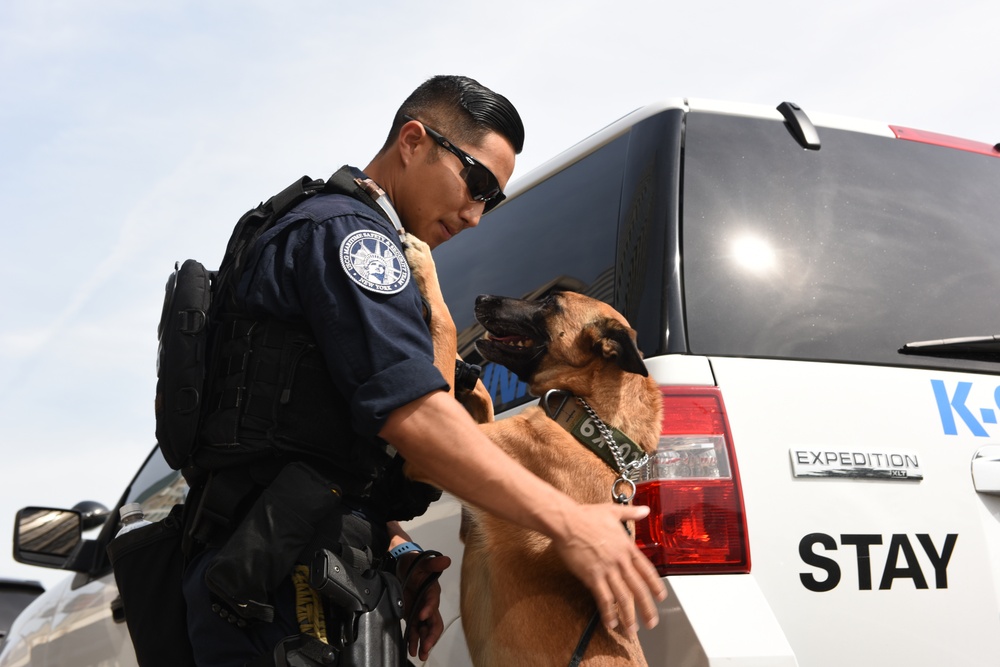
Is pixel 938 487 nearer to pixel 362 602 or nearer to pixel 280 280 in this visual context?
pixel 362 602

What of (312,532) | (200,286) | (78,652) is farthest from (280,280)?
(78,652)

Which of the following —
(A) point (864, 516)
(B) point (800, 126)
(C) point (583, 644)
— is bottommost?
(C) point (583, 644)

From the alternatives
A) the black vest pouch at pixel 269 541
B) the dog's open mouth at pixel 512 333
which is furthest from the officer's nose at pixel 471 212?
the black vest pouch at pixel 269 541

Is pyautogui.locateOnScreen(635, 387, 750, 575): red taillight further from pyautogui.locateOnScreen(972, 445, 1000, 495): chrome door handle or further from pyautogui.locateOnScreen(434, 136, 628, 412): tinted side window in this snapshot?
pyautogui.locateOnScreen(972, 445, 1000, 495): chrome door handle

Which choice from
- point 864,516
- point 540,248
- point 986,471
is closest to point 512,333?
point 540,248

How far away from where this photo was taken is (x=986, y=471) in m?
2.27

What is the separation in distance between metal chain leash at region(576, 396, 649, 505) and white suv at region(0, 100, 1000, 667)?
0.04 m

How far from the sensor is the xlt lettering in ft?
6.79

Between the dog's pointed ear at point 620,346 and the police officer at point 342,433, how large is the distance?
0.45 metres

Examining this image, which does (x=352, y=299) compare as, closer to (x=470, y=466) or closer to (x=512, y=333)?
(x=470, y=466)

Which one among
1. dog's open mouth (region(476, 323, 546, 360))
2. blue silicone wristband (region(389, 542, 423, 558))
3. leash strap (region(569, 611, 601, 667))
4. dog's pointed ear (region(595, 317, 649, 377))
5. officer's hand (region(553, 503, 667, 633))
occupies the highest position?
dog's open mouth (region(476, 323, 546, 360))

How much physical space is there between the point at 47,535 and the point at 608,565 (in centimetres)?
334

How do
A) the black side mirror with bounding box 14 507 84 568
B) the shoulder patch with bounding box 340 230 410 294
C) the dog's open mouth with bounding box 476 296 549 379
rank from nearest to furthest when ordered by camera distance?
the shoulder patch with bounding box 340 230 410 294 → the dog's open mouth with bounding box 476 296 549 379 → the black side mirror with bounding box 14 507 84 568

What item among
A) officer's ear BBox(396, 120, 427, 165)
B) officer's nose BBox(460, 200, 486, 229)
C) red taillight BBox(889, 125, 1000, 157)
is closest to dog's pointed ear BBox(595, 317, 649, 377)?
officer's nose BBox(460, 200, 486, 229)
